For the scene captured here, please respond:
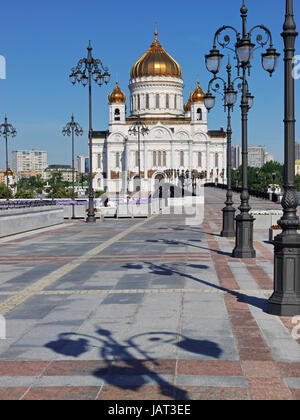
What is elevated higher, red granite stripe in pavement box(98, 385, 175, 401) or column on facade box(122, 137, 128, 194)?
column on facade box(122, 137, 128, 194)

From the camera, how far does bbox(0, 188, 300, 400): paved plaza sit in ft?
19.0

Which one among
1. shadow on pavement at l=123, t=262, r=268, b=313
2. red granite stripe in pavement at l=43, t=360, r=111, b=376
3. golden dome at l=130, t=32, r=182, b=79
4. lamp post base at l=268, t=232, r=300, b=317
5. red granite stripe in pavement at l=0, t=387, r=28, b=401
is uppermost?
golden dome at l=130, t=32, r=182, b=79

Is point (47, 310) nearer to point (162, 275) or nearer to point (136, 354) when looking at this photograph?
point (136, 354)

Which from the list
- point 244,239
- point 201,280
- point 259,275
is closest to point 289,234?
point 201,280

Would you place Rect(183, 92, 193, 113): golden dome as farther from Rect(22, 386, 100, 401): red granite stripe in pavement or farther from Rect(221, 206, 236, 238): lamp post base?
Rect(22, 386, 100, 401): red granite stripe in pavement

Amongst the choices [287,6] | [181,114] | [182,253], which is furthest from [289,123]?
[181,114]

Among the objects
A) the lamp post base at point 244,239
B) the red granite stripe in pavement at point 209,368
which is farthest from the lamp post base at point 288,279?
the lamp post base at point 244,239

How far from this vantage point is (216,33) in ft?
46.3

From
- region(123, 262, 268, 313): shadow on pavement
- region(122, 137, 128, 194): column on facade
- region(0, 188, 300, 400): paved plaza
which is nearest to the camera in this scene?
region(0, 188, 300, 400): paved plaza

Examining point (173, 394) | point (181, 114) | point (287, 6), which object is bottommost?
point (173, 394)

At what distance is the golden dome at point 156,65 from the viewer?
121 meters

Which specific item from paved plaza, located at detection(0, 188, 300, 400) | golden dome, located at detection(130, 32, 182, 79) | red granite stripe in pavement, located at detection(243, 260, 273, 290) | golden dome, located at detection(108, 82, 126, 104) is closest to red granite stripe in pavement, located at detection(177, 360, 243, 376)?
paved plaza, located at detection(0, 188, 300, 400)

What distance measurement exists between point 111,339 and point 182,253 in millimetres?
8746

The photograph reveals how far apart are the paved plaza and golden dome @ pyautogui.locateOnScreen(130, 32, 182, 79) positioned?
361 ft
